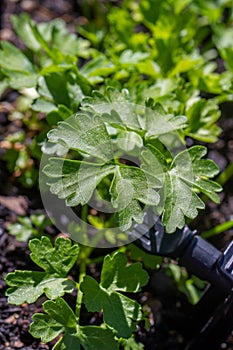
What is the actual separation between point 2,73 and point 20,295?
792mm

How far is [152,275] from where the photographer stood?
6.29 feet

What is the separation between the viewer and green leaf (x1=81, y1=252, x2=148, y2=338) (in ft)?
4.89

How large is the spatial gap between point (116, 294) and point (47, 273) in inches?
7.4

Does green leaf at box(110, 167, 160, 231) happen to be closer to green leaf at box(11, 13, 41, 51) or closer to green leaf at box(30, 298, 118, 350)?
green leaf at box(30, 298, 118, 350)

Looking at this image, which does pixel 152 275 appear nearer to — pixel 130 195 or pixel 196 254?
pixel 196 254

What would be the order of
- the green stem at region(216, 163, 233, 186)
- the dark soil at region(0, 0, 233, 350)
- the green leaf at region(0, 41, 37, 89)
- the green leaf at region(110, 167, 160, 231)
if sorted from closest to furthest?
the green leaf at region(110, 167, 160, 231) < the dark soil at region(0, 0, 233, 350) < the green leaf at region(0, 41, 37, 89) < the green stem at region(216, 163, 233, 186)

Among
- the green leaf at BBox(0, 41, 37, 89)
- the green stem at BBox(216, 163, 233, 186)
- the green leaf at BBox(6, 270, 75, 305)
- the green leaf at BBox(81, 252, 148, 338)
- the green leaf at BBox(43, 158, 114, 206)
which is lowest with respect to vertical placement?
the green leaf at BBox(6, 270, 75, 305)

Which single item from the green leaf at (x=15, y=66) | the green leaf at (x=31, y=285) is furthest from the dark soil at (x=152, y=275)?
the green leaf at (x=15, y=66)

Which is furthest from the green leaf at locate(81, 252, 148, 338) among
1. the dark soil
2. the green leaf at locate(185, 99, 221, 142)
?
the green leaf at locate(185, 99, 221, 142)

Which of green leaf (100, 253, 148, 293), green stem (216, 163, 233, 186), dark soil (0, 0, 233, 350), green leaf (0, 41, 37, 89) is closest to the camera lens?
green leaf (100, 253, 148, 293)

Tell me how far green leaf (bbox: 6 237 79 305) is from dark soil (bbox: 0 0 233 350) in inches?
10.4

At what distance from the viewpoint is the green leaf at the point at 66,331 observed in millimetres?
1468

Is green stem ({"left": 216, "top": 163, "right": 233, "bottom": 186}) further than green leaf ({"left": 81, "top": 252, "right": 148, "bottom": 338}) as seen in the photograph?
Yes

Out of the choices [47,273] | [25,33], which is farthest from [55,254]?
[25,33]
